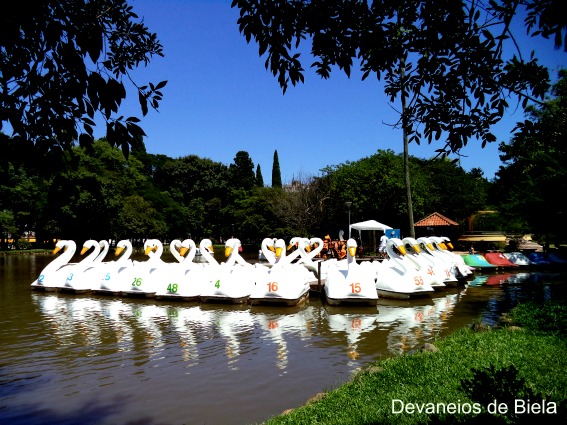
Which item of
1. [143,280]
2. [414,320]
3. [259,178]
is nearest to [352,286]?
[414,320]

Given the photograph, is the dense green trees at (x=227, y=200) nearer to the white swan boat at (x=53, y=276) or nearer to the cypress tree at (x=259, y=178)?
the cypress tree at (x=259, y=178)

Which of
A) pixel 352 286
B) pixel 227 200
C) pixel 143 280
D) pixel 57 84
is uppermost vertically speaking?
pixel 227 200

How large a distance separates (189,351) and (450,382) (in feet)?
17.0

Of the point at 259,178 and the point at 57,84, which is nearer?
the point at 57,84

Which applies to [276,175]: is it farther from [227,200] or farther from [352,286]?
[352,286]

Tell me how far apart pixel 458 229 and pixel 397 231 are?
16447 mm

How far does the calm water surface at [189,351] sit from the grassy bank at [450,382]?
1.05 metres

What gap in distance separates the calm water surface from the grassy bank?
41.2 inches

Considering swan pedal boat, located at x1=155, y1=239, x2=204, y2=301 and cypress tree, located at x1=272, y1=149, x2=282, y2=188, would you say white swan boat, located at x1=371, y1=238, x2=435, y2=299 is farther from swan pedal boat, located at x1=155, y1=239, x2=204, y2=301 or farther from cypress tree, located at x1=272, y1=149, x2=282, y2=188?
cypress tree, located at x1=272, y1=149, x2=282, y2=188

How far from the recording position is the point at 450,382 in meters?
5.44

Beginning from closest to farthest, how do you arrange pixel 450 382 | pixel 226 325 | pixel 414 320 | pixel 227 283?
pixel 450 382 < pixel 226 325 < pixel 414 320 < pixel 227 283

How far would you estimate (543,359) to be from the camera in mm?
6113

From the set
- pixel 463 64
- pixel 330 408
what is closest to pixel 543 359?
pixel 330 408

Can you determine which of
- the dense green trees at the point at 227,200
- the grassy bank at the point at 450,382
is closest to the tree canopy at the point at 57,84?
the grassy bank at the point at 450,382
